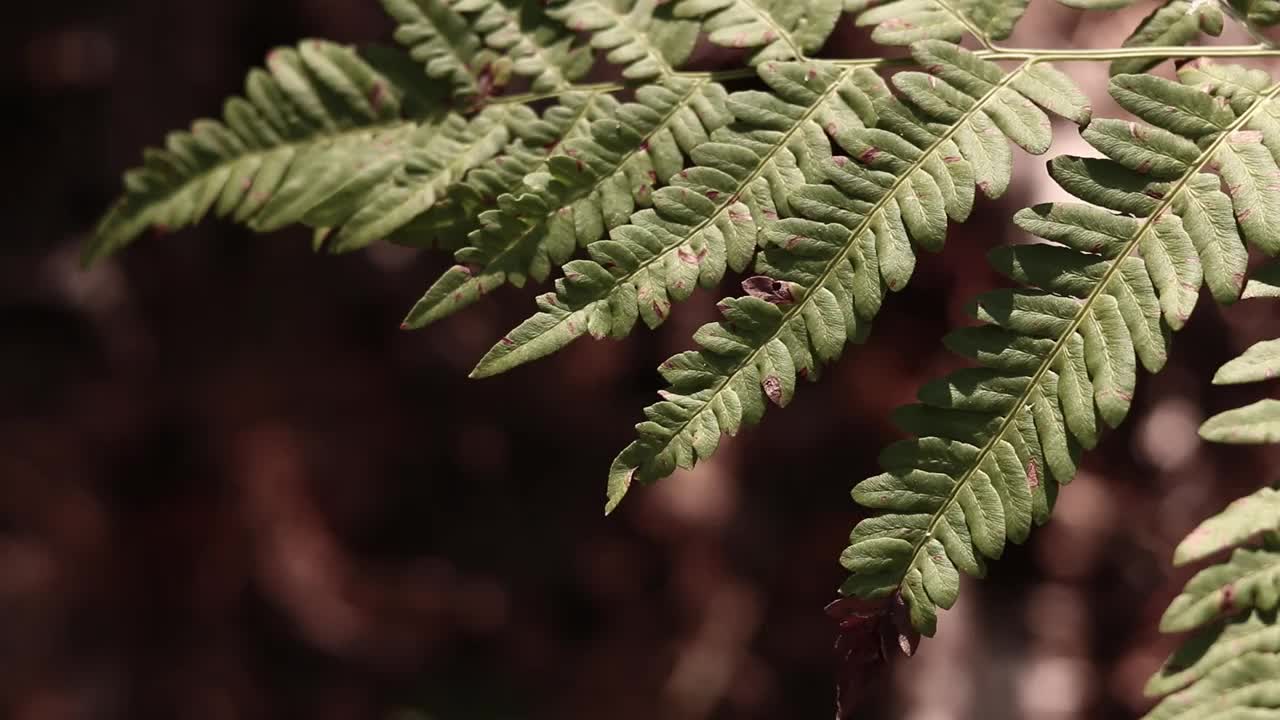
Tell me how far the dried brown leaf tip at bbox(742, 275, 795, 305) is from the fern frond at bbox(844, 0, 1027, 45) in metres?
0.43

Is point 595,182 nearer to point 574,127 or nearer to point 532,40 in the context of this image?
point 574,127

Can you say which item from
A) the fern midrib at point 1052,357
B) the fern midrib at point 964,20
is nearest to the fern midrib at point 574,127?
the fern midrib at point 964,20

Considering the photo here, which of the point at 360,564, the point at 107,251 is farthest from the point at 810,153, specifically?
the point at 360,564

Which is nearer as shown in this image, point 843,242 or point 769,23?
point 843,242

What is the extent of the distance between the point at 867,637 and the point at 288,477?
2.88 m

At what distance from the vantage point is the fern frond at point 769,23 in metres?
1.62

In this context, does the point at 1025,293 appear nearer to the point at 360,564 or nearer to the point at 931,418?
the point at 931,418

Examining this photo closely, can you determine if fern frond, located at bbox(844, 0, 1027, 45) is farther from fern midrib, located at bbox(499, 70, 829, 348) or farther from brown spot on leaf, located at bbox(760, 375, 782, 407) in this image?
brown spot on leaf, located at bbox(760, 375, 782, 407)

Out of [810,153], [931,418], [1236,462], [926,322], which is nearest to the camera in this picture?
[931,418]

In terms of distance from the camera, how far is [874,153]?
1.48 m

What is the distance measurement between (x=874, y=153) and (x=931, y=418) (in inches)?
14.9

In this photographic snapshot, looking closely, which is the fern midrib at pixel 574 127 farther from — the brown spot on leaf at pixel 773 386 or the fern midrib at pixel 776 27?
the brown spot on leaf at pixel 773 386

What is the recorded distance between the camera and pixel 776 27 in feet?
5.38

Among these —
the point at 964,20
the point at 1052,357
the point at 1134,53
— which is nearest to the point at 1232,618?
the point at 1052,357
